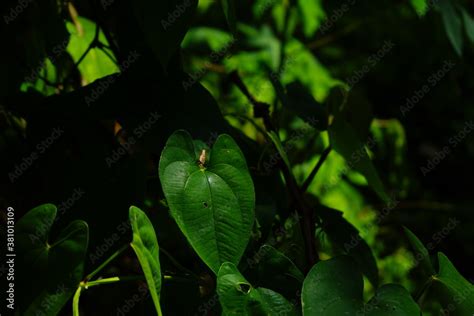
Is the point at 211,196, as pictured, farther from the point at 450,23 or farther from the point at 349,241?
the point at 450,23

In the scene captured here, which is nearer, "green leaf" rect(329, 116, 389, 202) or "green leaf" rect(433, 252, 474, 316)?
"green leaf" rect(433, 252, 474, 316)

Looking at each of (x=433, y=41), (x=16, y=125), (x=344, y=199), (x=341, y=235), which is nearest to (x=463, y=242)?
(x=433, y=41)

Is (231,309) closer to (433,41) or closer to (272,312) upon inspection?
(272,312)

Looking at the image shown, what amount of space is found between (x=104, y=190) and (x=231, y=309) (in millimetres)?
263

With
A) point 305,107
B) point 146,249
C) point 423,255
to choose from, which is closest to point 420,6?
point 305,107

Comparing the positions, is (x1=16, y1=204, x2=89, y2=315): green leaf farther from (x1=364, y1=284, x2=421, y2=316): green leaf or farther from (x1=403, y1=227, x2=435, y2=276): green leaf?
(x1=403, y1=227, x2=435, y2=276): green leaf

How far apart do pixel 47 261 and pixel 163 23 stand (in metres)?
0.30

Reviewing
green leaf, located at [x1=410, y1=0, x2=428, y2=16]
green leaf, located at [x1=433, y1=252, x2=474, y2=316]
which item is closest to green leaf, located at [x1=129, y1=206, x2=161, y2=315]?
green leaf, located at [x1=433, y1=252, x2=474, y2=316]

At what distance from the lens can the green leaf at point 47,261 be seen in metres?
0.64

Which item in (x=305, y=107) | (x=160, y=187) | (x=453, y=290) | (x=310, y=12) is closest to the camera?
(x=453, y=290)

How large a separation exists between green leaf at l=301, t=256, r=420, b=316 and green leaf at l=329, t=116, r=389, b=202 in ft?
0.89

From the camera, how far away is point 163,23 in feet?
2.40

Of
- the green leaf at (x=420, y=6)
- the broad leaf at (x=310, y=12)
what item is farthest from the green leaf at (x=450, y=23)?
the broad leaf at (x=310, y=12)

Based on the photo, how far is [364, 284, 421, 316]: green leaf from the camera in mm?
674
